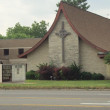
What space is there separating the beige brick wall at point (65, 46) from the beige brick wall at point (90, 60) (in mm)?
748

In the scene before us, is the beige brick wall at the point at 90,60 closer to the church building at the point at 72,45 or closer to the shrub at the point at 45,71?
the church building at the point at 72,45

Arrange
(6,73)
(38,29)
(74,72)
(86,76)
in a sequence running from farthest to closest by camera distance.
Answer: (38,29)
(74,72)
(86,76)
(6,73)

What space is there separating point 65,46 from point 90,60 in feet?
11.4

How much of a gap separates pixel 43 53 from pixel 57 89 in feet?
58.1

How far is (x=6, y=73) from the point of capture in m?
29.8

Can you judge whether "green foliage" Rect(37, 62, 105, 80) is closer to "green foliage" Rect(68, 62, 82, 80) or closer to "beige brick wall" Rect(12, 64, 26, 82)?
"green foliage" Rect(68, 62, 82, 80)

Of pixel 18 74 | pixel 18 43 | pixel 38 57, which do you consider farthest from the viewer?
pixel 18 43

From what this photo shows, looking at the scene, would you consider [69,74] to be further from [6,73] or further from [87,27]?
[6,73]

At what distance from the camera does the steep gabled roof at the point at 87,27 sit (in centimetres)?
3666

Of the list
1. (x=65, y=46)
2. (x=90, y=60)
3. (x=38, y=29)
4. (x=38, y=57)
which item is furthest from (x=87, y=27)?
(x=38, y=29)

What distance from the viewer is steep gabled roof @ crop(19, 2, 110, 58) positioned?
36.7m

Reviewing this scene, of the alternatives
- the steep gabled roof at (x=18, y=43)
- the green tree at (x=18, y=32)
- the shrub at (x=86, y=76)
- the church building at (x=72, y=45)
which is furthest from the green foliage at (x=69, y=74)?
the green tree at (x=18, y=32)

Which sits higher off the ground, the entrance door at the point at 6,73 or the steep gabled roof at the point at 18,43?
the steep gabled roof at the point at 18,43

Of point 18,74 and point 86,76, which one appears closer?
point 18,74
